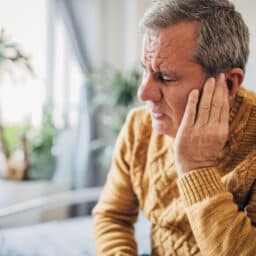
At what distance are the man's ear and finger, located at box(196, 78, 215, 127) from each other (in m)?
0.07

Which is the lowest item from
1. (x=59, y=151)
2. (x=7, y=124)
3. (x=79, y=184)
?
(x=79, y=184)

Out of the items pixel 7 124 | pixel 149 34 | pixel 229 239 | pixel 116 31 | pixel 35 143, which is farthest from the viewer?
pixel 116 31

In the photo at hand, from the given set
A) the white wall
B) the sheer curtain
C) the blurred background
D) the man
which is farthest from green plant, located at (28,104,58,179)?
the man

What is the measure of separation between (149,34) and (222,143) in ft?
1.17

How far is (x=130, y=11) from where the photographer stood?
3.41 metres

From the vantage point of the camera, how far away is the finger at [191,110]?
116cm

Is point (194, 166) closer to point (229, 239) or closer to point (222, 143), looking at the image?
point (222, 143)

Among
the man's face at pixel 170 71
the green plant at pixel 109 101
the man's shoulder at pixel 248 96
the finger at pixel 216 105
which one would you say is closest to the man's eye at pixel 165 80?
the man's face at pixel 170 71

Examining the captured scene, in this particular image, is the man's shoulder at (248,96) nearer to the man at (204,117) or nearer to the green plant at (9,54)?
the man at (204,117)

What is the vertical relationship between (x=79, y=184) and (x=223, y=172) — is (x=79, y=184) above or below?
below

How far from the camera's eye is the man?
1.10m

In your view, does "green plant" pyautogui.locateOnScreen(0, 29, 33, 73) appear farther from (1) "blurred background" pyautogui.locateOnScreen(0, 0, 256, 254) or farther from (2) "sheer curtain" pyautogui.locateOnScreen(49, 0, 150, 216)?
(2) "sheer curtain" pyautogui.locateOnScreen(49, 0, 150, 216)

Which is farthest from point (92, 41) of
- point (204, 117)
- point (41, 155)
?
point (204, 117)

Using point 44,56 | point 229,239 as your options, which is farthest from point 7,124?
point 229,239
